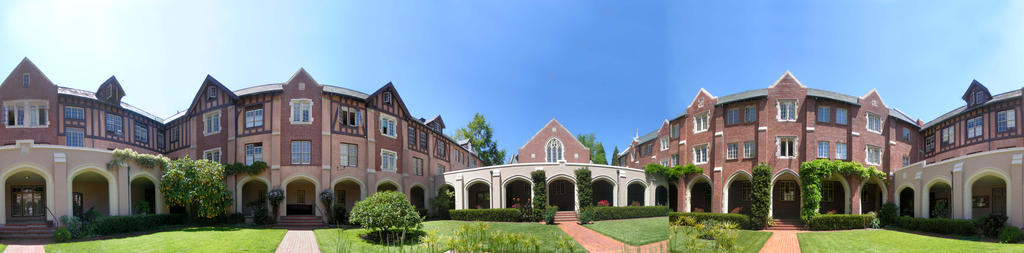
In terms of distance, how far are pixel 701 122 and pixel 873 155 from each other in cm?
988

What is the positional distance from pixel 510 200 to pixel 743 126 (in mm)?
14164

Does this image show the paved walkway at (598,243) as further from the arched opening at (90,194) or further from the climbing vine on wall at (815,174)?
the arched opening at (90,194)

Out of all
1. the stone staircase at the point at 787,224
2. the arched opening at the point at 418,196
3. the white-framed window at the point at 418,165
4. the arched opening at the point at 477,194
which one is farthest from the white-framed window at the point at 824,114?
the arched opening at the point at 418,196

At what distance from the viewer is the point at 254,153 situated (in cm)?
2244

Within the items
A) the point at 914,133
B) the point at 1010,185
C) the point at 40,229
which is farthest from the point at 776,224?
the point at 40,229

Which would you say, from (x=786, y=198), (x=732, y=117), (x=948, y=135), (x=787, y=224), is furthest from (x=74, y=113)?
(x=948, y=135)

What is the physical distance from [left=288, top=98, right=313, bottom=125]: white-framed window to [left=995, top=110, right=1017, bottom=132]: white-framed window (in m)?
33.0

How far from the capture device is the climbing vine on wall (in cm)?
2226

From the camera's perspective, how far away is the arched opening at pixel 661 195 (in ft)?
91.1

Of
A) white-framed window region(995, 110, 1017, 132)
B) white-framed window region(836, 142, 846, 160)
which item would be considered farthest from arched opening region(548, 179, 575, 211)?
white-framed window region(995, 110, 1017, 132)

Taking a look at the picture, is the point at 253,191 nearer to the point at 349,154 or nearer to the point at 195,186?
the point at 195,186

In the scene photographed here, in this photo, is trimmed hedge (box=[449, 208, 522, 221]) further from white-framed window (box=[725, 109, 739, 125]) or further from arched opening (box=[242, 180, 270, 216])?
white-framed window (box=[725, 109, 739, 125])

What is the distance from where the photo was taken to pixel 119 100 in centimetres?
A: 2603

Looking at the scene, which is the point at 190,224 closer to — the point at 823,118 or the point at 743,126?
the point at 743,126
